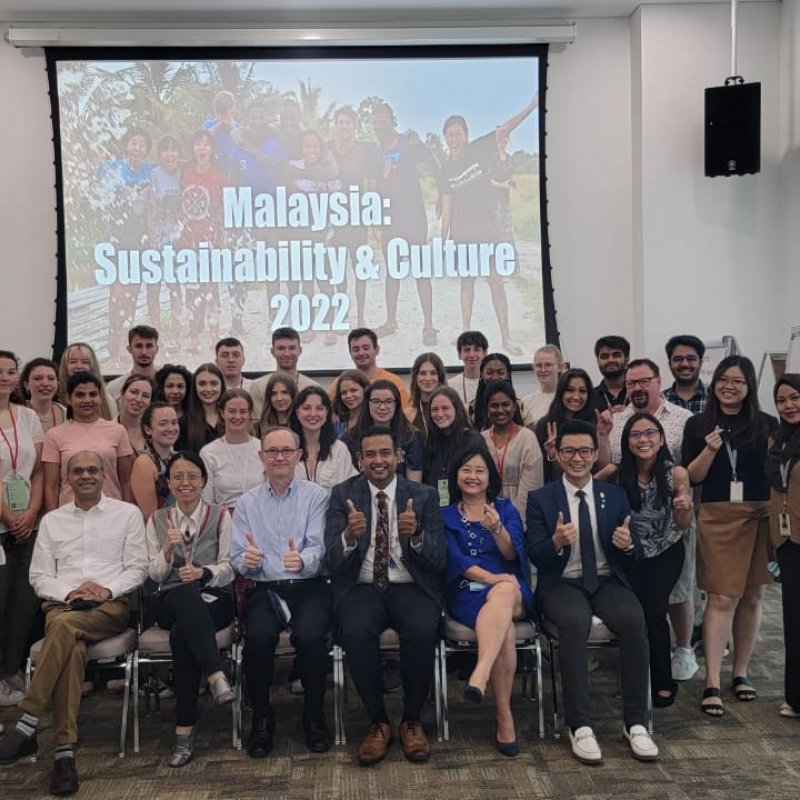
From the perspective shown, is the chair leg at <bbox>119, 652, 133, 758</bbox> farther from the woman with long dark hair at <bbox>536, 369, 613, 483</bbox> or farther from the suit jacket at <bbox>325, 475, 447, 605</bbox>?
the woman with long dark hair at <bbox>536, 369, 613, 483</bbox>

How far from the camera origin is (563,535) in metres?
3.84

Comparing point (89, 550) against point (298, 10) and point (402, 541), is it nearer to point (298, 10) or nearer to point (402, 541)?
point (402, 541)

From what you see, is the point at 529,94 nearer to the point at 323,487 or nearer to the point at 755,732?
the point at 323,487

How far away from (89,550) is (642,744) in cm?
232

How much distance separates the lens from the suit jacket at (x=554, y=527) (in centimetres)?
393

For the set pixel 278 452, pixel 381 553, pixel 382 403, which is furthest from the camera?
pixel 382 403

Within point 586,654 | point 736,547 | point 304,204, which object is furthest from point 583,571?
point 304,204

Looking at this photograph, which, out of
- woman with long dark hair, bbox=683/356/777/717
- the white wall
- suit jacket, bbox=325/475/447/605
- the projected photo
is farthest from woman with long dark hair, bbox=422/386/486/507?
the white wall

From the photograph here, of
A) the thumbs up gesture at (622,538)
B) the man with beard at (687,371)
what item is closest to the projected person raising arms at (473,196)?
the man with beard at (687,371)

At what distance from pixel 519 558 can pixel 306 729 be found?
43.5 inches

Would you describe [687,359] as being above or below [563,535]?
above

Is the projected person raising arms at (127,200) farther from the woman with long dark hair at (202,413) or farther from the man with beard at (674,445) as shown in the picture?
the man with beard at (674,445)

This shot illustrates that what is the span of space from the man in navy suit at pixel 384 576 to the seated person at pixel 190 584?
1.57 ft

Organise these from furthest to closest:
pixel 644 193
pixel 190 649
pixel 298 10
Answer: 1. pixel 644 193
2. pixel 298 10
3. pixel 190 649
